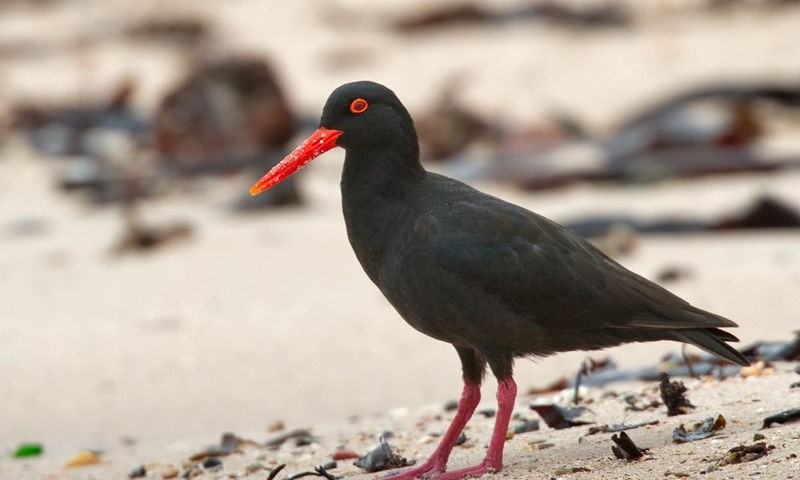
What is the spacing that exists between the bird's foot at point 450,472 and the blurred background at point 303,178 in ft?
5.13

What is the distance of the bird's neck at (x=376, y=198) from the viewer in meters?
4.65

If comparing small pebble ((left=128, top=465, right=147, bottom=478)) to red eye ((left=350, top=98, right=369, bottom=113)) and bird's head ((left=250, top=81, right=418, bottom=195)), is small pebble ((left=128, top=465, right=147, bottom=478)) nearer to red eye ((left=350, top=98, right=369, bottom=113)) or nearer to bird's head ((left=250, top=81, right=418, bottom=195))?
bird's head ((left=250, top=81, right=418, bottom=195))

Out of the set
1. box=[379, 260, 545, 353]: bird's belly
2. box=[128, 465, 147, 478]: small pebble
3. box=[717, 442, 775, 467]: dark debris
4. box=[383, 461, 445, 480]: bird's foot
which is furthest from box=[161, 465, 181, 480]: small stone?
box=[717, 442, 775, 467]: dark debris

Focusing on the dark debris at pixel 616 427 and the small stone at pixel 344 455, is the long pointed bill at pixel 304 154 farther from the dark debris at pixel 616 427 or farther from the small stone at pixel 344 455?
the dark debris at pixel 616 427

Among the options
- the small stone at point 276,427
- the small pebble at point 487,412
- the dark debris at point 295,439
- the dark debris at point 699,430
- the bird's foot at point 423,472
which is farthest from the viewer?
the small stone at point 276,427

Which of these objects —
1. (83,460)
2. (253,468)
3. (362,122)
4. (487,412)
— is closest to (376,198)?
(362,122)

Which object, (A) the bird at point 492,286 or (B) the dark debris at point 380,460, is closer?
(A) the bird at point 492,286

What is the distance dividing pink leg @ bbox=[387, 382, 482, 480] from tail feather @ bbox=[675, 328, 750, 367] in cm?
76

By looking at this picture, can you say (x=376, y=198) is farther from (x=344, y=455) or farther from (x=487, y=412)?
(x=487, y=412)

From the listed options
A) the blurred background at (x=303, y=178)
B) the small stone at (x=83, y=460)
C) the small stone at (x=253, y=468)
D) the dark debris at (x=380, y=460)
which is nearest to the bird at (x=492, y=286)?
the dark debris at (x=380, y=460)

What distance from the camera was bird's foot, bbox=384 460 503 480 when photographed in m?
4.49

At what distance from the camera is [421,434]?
5359 mm

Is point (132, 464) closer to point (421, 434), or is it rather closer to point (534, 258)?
point (421, 434)

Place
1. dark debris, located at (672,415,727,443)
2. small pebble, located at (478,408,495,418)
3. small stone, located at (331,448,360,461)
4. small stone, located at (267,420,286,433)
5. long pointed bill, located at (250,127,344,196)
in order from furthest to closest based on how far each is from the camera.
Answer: small stone, located at (267,420,286,433)
small pebble, located at (478,408,495,418)
small stone, located at (331,448,360,461)
long pointed bill, located at (250,127,344,196)
dark debris, located at (672,415,727,443)
